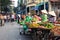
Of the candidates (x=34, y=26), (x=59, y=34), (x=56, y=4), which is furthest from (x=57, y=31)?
(x=56, y=4)

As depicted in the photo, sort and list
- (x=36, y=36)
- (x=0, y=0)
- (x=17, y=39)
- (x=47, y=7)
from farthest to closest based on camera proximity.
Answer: (x=0, y=0)
(x=47, y=7)
(x=17, y=39)
(x=36, y=36)

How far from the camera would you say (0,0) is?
66000 mm

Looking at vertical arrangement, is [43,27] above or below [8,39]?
above

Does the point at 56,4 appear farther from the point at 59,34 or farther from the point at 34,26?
the point at 59,34

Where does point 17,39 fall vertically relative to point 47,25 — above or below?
below

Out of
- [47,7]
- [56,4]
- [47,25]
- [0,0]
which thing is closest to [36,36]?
[47,25]

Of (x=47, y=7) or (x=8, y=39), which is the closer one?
(x=8, y=39)

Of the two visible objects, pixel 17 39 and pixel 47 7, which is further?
pixel 47 7

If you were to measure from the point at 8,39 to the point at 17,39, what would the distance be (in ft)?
1.90

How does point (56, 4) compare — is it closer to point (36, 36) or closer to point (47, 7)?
point (47, 7)

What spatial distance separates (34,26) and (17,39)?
14.0ft

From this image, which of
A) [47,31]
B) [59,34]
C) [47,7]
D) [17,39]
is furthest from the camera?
[47,7]

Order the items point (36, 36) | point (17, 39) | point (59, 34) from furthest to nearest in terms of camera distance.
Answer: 1. point (17, 39)
2. point (36, 36)
3. point (59, 34)

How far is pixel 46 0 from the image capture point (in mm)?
38938
